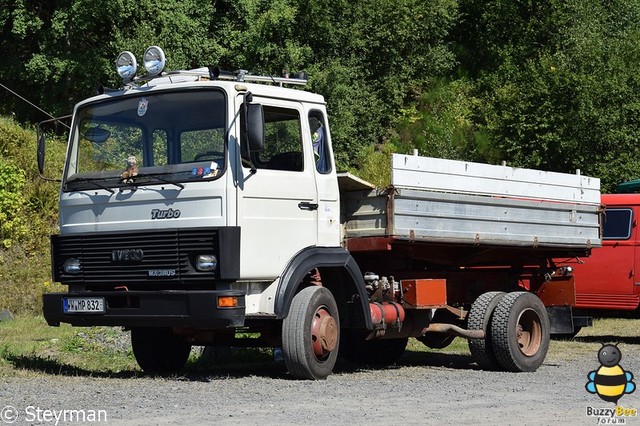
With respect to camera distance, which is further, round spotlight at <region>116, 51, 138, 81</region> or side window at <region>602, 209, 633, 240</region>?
side window at <region>602, 209, 633, 240</region>

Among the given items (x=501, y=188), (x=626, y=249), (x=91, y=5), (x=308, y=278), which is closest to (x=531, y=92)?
(x=91, y=5)

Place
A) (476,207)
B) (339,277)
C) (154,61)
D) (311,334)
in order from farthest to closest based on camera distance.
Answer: (476,207), (339,277), (154,61), (311,334)

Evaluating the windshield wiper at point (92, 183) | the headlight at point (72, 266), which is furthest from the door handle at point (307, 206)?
the headlight at point (72, 266)

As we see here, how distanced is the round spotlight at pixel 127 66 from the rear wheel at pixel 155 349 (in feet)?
9.26

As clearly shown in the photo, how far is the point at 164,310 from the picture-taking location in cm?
1014

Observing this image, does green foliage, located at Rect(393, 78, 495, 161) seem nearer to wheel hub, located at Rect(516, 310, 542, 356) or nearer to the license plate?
wheel hub, located at Rect(516, 310, 542, 356)

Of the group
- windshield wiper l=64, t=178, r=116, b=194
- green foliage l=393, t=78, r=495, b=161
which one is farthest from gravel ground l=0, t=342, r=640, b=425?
green foliage l=393, t=78, r=495, b=161

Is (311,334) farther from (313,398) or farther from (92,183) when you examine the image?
(92,183)

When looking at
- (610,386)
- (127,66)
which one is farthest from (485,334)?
(127,66)

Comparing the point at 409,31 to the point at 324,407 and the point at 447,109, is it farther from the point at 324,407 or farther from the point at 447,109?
the point at 324,407

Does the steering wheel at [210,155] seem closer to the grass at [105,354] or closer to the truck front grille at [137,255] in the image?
the truck front grille at [137,255]

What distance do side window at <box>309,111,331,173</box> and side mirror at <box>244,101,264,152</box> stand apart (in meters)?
1.19

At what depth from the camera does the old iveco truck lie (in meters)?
10.1

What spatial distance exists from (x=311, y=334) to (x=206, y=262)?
4.56 feet
